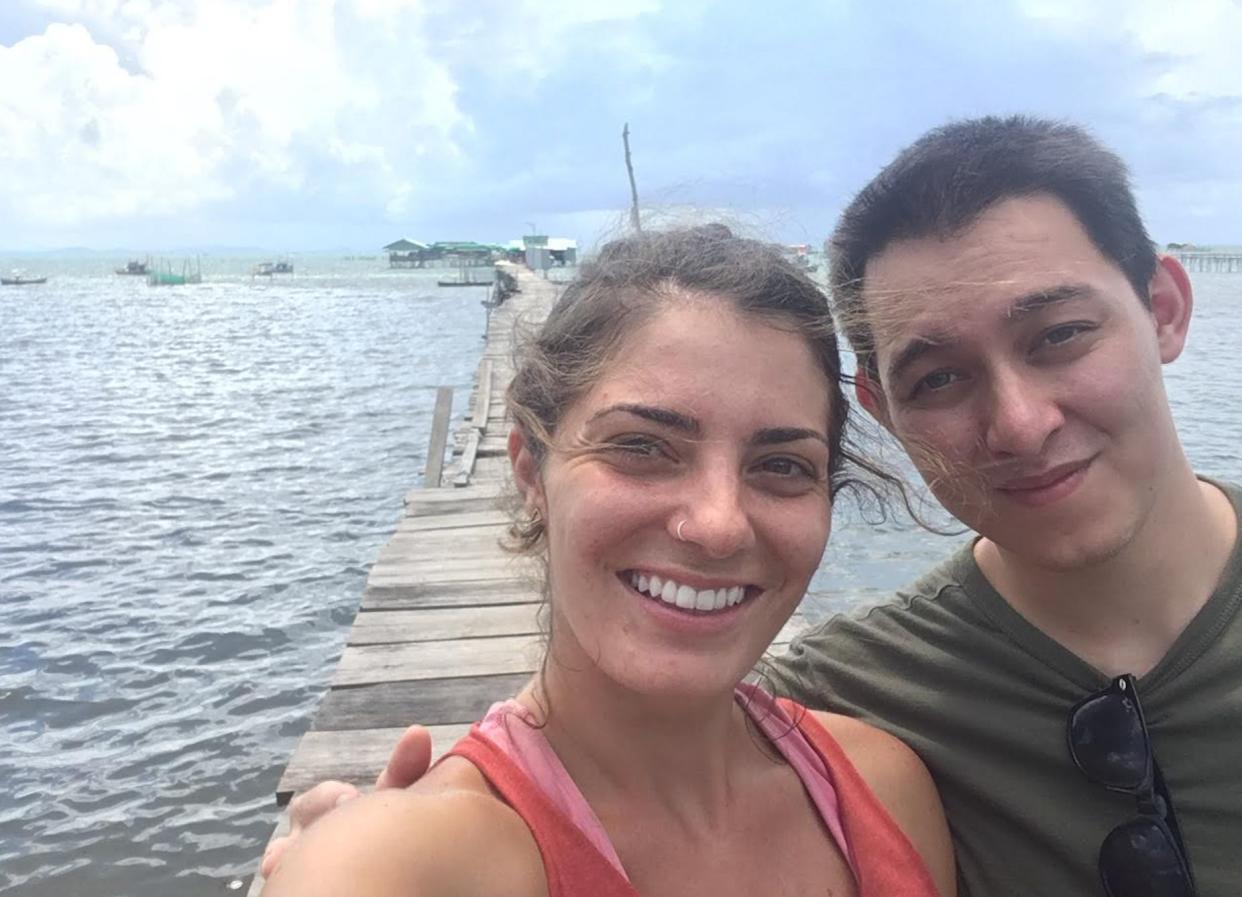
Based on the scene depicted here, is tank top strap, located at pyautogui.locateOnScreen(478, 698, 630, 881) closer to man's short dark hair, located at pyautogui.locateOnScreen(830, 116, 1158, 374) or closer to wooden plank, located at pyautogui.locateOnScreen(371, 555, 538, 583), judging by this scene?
man's short dark hair, located at pyautogui.locateOnScreen(830, 116, 1158, 374)

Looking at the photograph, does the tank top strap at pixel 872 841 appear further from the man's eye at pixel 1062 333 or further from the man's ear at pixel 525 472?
the man's eye at pixel 1062 333

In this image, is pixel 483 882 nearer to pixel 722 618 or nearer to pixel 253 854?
pixel 722 618

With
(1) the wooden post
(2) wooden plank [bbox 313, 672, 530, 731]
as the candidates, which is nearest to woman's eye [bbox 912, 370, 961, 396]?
(2) wooden plank [bbox 313, 672, 530, 731]

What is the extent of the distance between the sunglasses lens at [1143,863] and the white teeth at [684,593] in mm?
984

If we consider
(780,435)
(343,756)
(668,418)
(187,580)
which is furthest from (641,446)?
(187,580)

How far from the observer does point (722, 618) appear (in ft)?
5.30

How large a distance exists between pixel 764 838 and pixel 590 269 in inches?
43.4

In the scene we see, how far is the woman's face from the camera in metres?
1.59

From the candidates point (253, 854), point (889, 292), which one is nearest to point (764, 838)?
point (889, 292)

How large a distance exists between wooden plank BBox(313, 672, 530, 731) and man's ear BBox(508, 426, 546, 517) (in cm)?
280

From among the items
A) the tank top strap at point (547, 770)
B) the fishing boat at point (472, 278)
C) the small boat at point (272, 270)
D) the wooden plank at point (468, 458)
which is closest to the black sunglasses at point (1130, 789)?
the tank top strap at point (547, 770)

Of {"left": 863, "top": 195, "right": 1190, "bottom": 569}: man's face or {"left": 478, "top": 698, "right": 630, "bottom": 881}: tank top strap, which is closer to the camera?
{"left": 478, "top": 698, "right": 630, "bottom": 881}: tank top strap

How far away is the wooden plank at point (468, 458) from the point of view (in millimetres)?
9398

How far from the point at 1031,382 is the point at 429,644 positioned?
3.95m
